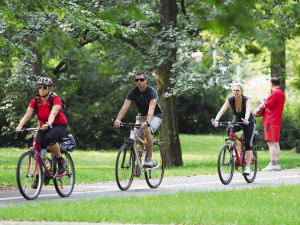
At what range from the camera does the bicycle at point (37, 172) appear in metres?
8.82

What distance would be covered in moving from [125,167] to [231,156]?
7.40ft

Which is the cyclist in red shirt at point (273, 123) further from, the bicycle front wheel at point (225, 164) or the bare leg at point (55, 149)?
the bare leg at point (55, 149)

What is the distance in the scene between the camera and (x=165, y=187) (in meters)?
11.1

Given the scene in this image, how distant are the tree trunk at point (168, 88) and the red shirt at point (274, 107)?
2810 millimetres

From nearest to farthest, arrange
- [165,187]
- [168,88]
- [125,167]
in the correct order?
1. [125,167]
2. [165,187]
3. [168,88]

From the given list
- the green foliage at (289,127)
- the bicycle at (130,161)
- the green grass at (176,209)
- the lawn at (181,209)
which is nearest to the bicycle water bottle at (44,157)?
the lawn at (181,209)

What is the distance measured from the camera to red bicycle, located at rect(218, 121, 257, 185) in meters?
11.2

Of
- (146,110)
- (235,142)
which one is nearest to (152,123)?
(146,110)

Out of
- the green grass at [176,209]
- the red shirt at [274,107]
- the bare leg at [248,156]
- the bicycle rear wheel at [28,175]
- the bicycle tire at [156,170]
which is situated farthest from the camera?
the red shirt at [274,107]

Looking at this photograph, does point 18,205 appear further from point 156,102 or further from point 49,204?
point 156,102

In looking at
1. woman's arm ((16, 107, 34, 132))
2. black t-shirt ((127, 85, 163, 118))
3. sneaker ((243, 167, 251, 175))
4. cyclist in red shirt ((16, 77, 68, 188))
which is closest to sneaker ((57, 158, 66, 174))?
cyclist in red shirt ((16, 77, 68, 188))

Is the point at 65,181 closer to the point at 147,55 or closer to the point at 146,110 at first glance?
the point at 146,110

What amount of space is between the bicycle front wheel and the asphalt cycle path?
15 centimetres

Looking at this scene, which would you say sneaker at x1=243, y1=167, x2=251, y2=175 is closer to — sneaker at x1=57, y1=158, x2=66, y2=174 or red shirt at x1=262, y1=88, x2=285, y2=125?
red shirt at x1=262, y1=88, x2=285, y2=125
